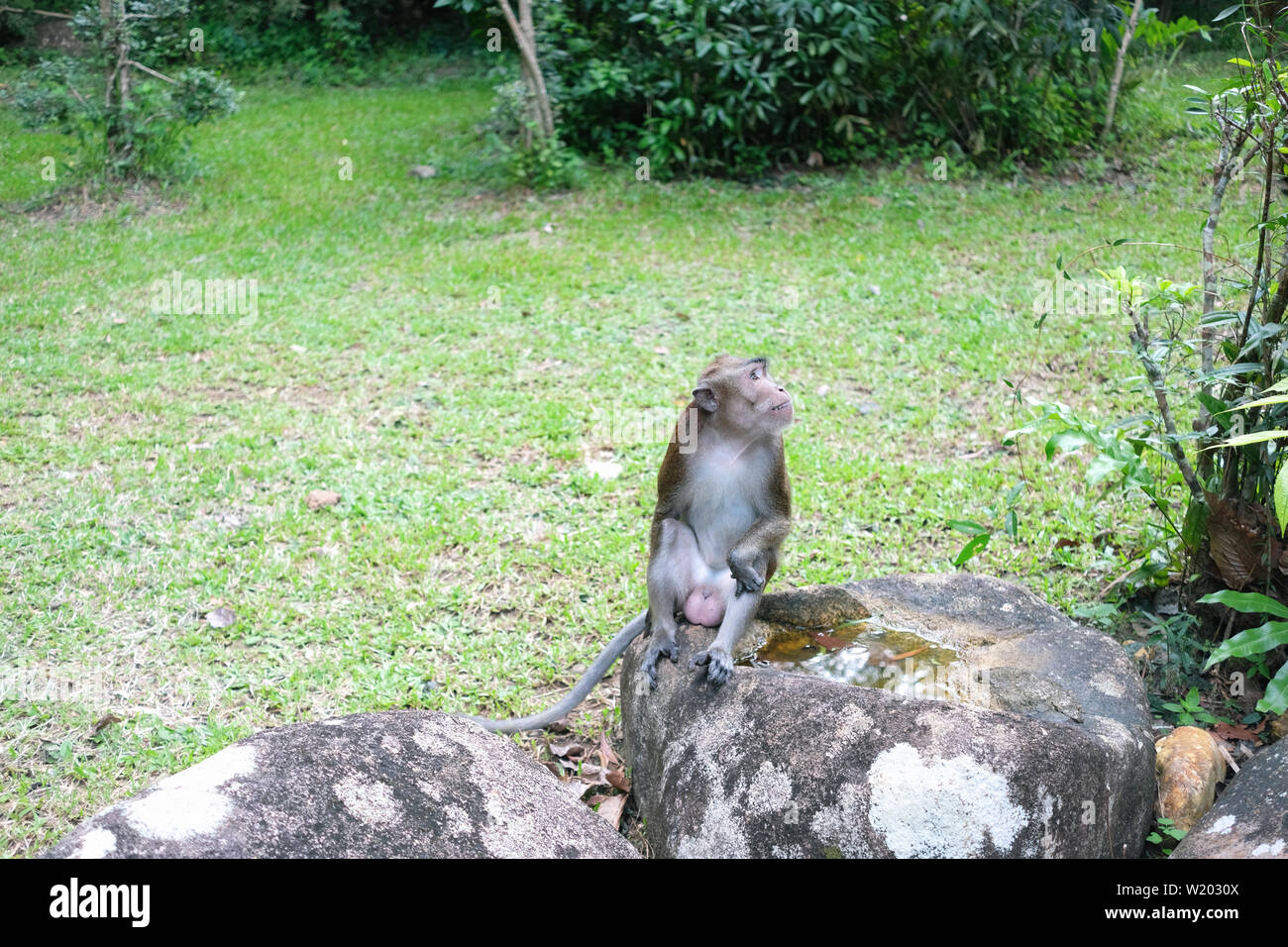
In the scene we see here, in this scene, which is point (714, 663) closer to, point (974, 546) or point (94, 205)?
point (974, 546)

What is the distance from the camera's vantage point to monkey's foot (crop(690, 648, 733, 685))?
3510mm

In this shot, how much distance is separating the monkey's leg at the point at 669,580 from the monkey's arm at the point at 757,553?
6.9 inches

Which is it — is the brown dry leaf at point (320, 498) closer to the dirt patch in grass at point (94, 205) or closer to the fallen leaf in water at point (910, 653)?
the fallen leaf in water at point (910, 653)

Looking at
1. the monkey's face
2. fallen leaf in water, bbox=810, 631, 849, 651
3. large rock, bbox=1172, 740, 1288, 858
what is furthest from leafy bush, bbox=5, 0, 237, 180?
large rock, bbox=1172, 740, 1288, 858

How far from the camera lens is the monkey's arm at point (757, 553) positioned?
3846mm

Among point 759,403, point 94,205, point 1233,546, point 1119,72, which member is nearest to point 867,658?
point 759,403

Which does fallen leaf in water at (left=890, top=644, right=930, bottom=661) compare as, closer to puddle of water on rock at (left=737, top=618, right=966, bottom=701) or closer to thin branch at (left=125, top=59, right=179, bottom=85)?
puddle of water on rock at (left=737, top=618, right=966, bottom=701)

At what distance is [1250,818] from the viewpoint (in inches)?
119

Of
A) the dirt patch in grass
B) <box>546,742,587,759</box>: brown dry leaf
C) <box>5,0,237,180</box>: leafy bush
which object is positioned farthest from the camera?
the dirt patch in grass

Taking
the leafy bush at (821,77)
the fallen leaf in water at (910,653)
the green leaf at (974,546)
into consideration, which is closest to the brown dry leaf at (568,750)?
the fallen leaf in water at (910,653)

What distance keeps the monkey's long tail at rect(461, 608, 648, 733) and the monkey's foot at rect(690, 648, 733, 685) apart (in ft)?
1.97

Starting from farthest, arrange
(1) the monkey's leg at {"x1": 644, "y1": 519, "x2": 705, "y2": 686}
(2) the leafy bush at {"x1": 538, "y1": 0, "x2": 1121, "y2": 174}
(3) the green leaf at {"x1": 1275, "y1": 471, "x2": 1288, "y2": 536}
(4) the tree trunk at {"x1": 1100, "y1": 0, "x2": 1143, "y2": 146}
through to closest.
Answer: (4) the tree trunk at {"x1": 1100, "y1": 0, "x2": 1143, "y2": 146}, (2) the leafy bush at {"x1": 538, "y1": 0, "x2": 1121, "y2": 174}, (1) the monkey's leg at {"x1": 644, "y1": 519, "x2": 705, "y2": 686}, (3) the green leaf at {"x1": 1275, "y1": 471, "x2": 1288, "y2": 536}

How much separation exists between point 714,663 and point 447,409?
4053 mm

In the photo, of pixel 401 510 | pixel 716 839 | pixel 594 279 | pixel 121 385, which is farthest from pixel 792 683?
pixel 594 279
